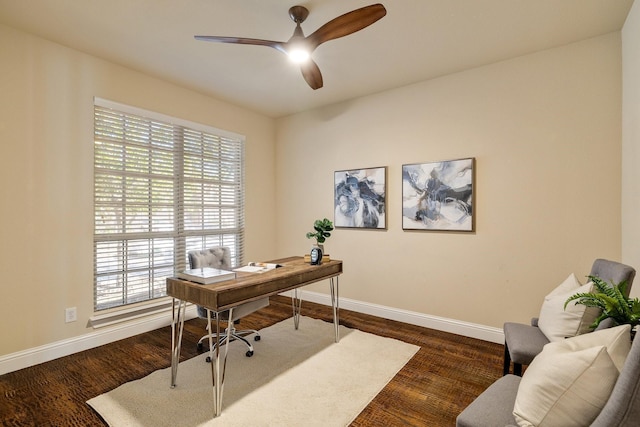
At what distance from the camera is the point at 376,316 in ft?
12.6

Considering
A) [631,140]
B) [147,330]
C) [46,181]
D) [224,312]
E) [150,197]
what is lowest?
[147,330]

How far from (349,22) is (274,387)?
8.51ft

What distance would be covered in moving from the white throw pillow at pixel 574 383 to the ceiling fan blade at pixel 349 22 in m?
1.89

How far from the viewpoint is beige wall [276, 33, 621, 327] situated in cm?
261

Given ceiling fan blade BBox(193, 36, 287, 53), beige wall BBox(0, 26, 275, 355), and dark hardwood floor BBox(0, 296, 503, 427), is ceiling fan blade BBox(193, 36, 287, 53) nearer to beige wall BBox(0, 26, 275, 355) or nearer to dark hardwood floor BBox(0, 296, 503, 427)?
beige wall BBox(0, 26, 275, 355)

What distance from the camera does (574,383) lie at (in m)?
0.99

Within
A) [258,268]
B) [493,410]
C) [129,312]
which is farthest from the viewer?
[129,312]

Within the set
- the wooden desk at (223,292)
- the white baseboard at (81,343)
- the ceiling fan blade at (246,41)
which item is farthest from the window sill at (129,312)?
the ceiling fan blade at (246,41)

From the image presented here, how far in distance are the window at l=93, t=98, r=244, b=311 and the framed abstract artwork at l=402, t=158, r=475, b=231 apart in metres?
2.50

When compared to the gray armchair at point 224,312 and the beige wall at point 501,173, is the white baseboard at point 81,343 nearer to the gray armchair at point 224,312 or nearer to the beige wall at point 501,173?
the gray armchair at point 224,312

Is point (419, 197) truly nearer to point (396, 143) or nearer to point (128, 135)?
point (396, 143)

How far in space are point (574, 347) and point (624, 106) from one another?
2397mm

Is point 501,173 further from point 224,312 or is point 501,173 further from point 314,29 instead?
point 224,312

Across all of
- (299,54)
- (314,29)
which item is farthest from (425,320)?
(314,29)
